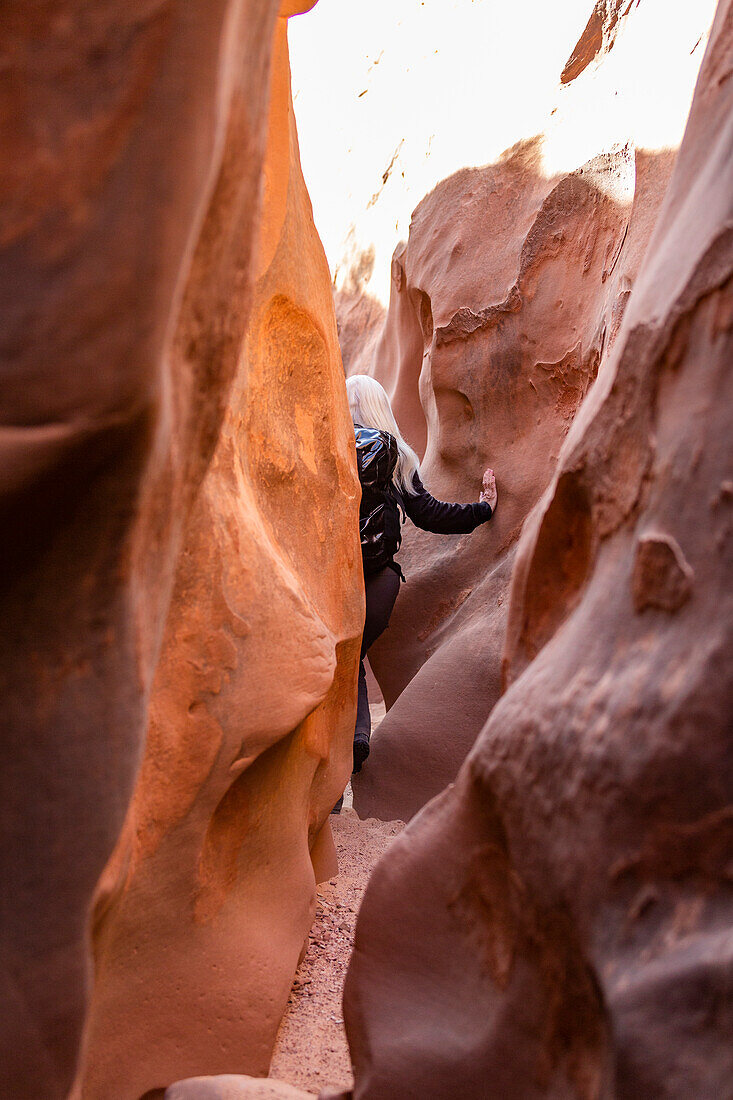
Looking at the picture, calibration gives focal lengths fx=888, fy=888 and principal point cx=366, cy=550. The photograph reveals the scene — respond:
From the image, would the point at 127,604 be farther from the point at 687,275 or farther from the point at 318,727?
the point at 318,727

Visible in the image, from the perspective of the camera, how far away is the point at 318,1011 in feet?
6.20

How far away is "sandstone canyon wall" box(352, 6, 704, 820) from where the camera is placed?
3023 millimetres

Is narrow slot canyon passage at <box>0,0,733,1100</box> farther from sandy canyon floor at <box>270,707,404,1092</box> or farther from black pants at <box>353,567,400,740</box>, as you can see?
black pants at <box>353,567,400,740</box>

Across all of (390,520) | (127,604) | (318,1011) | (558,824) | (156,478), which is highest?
(156,478)

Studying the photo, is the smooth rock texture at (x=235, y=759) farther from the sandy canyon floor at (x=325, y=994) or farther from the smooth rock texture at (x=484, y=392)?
the smooth rock texture at (x=484, y=392)

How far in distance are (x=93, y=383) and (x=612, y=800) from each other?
2.03 ft

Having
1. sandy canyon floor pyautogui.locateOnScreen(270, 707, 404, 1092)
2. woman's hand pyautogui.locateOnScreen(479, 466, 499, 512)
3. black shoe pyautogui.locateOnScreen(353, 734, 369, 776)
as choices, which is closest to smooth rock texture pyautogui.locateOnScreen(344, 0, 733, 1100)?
sandy canyon floor pyautogui.locateOnScreen(270, 707, 404, 1092)

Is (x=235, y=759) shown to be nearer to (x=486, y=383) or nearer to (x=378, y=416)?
(x=378, y=416)

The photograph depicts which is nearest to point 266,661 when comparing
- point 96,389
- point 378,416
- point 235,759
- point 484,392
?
point 235,759

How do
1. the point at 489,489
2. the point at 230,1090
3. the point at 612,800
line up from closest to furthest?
1. the point at 612,800
2. the point at 230,1090
3. the point at 489,489

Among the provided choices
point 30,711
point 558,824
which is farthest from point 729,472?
point 30,711

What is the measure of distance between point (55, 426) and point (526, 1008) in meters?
0.79

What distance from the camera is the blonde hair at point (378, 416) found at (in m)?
3.16

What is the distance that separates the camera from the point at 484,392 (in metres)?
3.50
